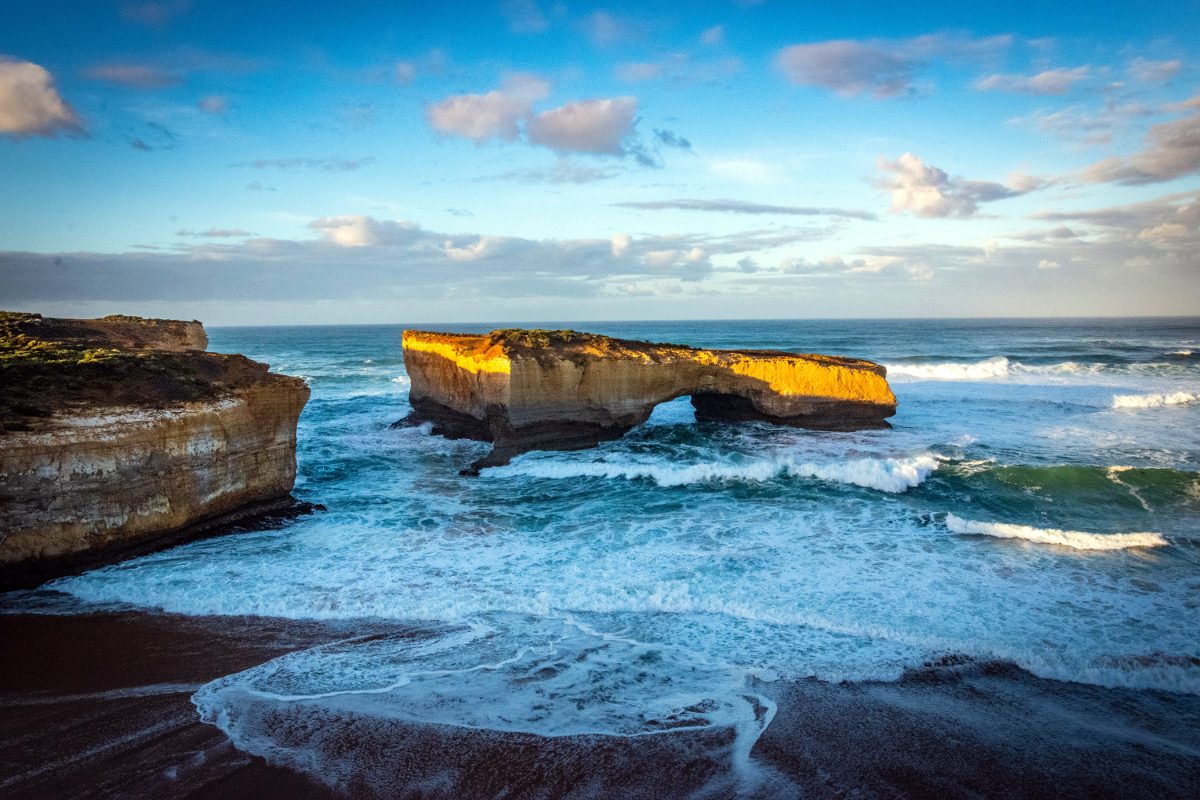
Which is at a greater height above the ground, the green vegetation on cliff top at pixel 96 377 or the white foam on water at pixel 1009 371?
the green vegetation on cliff top at pixel 96 377

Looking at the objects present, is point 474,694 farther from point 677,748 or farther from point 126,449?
point 126,449

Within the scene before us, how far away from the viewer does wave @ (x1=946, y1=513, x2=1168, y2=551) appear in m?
10.3

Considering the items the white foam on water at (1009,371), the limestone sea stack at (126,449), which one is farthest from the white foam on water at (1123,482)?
the white foam on water at (1009,371)

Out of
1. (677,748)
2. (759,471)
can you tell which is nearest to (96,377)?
(677,748)

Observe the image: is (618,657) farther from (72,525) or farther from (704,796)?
(72,525)

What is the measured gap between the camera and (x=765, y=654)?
7.32 metres

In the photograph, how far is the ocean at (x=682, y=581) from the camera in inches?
257

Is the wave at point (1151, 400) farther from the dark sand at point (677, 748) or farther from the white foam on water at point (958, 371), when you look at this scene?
the dark sand at point (677, 748)

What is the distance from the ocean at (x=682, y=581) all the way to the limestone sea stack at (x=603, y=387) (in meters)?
0.97

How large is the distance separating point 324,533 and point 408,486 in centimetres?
331

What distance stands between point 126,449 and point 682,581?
8.35 metres

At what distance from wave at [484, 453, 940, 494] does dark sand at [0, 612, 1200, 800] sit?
7.30 meters

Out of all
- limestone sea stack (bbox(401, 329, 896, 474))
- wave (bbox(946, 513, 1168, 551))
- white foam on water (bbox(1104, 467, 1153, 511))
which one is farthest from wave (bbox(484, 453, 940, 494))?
white foam on water (bbox(1104, 467, 1153, 511))

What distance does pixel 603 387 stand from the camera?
17.3 metres
